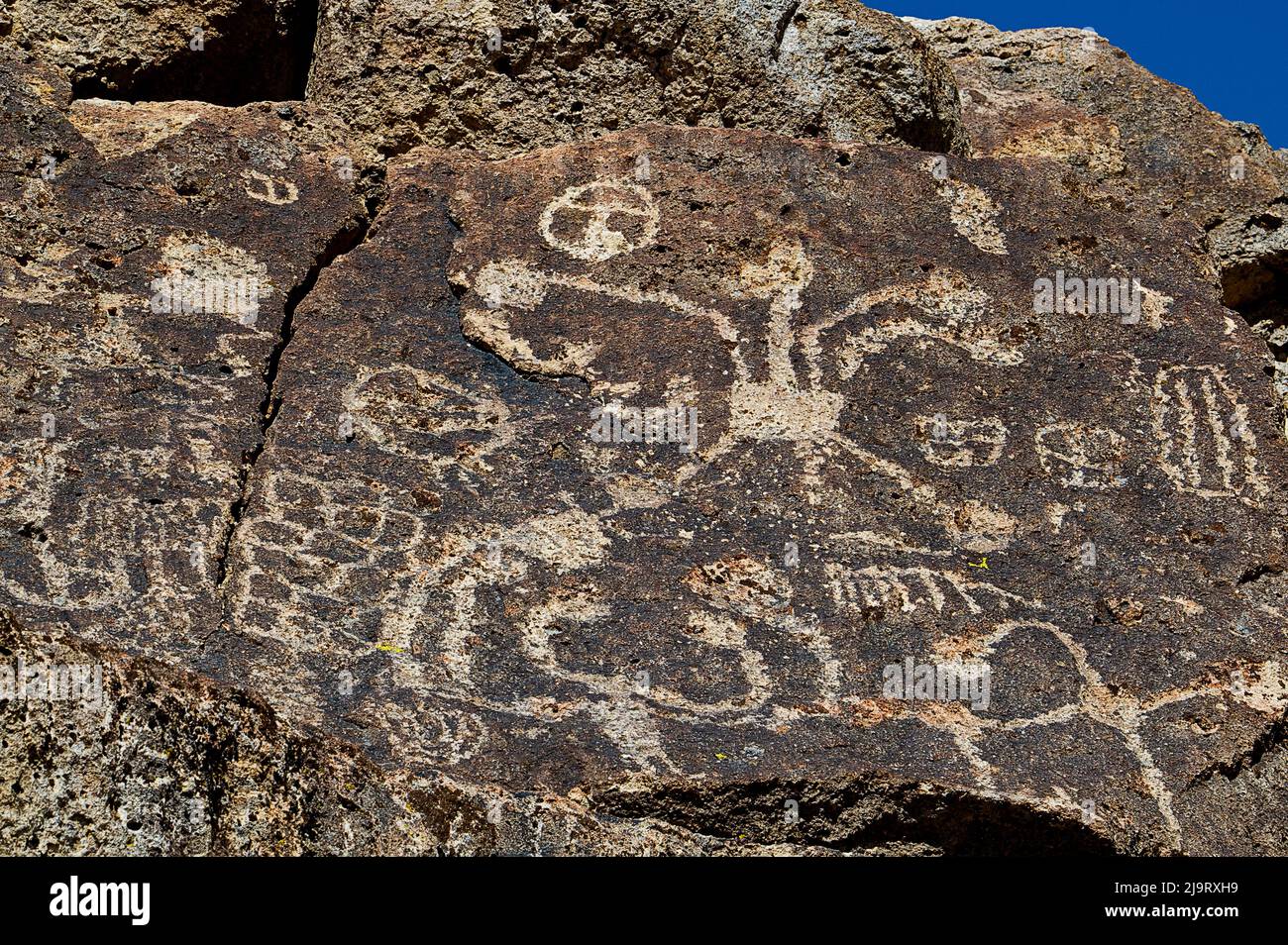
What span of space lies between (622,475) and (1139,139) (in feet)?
8.54

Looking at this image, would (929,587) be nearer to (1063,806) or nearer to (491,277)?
(1063,806)

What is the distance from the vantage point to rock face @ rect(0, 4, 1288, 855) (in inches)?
141

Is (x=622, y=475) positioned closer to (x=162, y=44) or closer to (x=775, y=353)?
(x=775, y=353)

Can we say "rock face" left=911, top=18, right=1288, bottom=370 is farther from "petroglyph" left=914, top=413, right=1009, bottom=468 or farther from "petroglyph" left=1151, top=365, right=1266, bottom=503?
"petroglyph" left=914, top=413, right=1009, bottom=468

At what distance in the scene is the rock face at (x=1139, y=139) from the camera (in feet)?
18.2

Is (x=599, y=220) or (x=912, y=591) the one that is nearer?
(x=912, y=591)

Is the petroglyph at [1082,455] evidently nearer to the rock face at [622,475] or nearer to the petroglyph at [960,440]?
the rock face at [622,475]

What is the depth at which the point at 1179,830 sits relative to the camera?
369 centimetres

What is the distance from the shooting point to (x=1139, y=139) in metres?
5.76

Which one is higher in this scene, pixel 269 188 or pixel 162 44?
pixel 162 44

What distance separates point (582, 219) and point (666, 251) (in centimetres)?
27

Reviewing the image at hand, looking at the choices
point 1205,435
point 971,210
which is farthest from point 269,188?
point 1205,435

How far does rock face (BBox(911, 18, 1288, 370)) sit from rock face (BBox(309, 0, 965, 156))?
774 mm

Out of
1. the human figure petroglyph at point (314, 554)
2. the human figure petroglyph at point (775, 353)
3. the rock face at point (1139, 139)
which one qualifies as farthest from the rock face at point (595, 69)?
the human figure petroglyph at point (314, 554)
